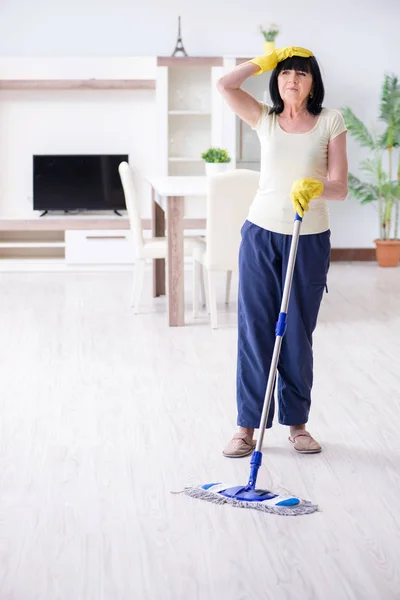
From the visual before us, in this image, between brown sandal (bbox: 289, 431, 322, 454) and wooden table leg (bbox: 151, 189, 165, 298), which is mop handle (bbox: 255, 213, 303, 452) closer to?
brown sandal (bbox: 289, 431, 322, 454)

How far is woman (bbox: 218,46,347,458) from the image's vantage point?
293 cm

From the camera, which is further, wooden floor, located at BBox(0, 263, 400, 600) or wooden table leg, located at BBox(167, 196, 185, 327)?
wooden table leg, located at BBox(167, 196, 185, 327)

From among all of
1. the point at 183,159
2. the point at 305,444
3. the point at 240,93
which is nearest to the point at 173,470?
the point at 305,444

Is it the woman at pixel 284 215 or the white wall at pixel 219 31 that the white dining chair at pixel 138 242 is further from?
the woman at pixel 284 215

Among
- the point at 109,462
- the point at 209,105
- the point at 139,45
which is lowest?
the point at 109,462

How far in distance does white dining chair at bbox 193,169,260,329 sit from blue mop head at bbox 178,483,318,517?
2.40 meters

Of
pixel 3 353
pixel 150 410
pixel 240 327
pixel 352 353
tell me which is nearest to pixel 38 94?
pixel 3 353

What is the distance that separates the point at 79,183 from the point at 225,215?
8.72 feet

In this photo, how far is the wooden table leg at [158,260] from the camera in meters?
6.07

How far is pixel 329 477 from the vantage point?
9.73 ft

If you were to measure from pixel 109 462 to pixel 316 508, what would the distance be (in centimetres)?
75

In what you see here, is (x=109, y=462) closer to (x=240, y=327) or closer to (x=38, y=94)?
(x=240, y=327)

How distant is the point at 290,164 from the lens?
9.66 feet

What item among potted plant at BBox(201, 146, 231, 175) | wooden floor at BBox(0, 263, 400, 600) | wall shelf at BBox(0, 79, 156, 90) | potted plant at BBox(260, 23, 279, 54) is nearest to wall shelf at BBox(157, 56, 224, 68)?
wall shelf at BBox(0, 79, 156, 90)
